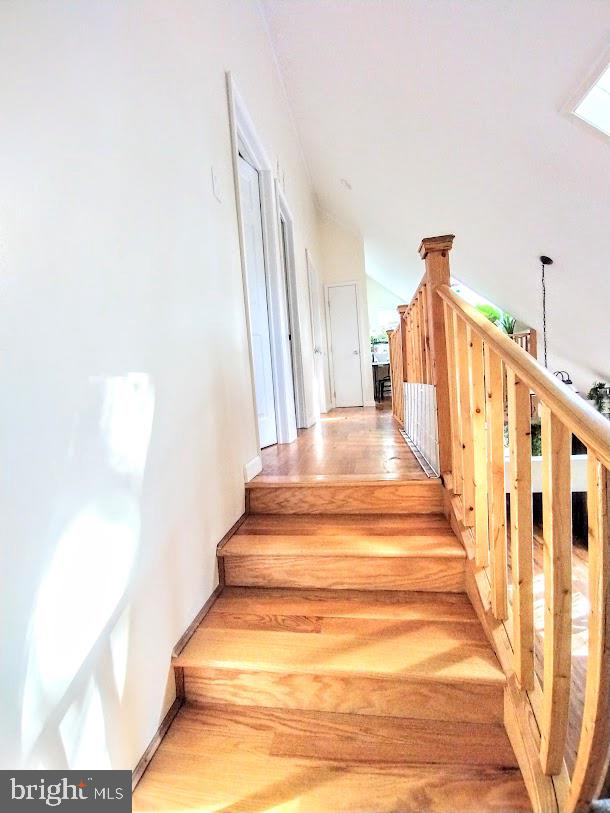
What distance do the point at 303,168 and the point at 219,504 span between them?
4.65 m

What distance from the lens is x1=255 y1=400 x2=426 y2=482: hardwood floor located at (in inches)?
77.0

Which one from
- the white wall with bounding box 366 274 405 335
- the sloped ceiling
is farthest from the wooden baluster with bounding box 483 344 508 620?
the white wall with bounding box 366 274 405 335

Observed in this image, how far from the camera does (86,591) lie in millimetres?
884

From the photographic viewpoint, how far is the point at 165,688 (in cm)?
117

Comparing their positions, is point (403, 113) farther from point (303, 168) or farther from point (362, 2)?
point (303, 168)

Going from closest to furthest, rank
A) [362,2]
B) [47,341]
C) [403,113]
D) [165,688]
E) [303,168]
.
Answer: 1. [47,341]
2. [165,688]
3. [362,2]
4. [403,113]
5. [303,168]

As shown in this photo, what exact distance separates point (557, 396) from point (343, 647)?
0.99m

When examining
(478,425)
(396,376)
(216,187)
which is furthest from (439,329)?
(396,376)

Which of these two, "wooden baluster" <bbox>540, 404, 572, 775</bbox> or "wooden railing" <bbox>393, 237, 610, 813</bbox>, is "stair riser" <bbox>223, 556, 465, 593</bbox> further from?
"wooden baluster" <bbox>540, 404, 572, 775</bbox>

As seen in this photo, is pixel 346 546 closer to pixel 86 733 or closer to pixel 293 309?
pixel 86 733

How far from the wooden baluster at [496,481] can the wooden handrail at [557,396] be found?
8cm

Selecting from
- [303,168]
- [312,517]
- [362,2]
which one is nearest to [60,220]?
[312,517]

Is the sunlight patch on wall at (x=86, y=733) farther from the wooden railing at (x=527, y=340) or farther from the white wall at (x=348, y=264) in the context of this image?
the wooden railing at (x=527, y=340)

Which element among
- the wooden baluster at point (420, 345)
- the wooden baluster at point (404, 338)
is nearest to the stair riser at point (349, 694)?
the wooden baluster at point (420, 345)
